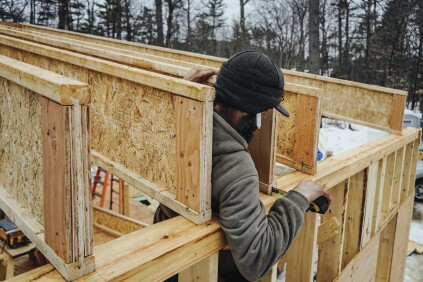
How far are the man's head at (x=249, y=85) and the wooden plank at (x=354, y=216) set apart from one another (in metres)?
1.80

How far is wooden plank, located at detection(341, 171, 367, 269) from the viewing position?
3.22 meters

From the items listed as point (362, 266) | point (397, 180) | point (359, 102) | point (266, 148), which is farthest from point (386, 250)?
point (266, 148)

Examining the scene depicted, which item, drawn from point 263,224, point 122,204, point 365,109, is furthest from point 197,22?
point 263,224

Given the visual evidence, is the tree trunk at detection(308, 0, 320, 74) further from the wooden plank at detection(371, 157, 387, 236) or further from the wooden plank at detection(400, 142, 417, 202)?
the wooden plank at detection(371, 157, 387, 236)

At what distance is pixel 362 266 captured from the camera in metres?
3.35

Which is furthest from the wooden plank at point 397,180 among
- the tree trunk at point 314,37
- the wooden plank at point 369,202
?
the tree trunk at point 314,37

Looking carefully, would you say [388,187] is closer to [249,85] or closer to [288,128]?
Answer: [288,128]

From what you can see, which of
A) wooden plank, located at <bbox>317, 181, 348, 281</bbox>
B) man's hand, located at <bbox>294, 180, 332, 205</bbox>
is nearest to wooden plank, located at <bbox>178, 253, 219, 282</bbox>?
man's hand, located at <bbox>294, 180, 332, 205</bbox>

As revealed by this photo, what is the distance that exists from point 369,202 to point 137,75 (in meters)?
2.49

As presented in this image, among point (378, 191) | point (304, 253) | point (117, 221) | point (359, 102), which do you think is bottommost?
point (117, 221)

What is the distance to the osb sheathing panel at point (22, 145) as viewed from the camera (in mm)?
1332

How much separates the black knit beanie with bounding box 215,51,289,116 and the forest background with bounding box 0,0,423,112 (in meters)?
21.9

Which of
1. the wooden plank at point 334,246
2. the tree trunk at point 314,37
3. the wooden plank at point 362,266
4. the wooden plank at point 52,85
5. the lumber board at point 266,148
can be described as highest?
the tree trunk at point 314,37

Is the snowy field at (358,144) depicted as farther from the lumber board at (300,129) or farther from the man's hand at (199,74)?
the man's hand at (199,74)
